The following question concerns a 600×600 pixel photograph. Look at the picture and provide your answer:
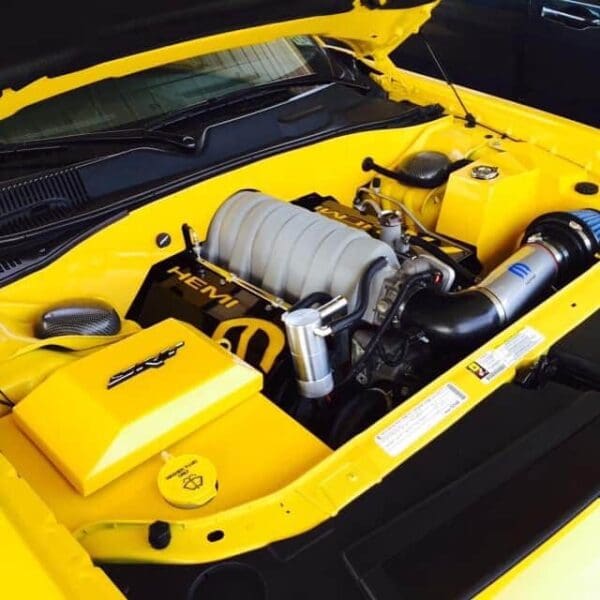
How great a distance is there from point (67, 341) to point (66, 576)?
21.2 inches

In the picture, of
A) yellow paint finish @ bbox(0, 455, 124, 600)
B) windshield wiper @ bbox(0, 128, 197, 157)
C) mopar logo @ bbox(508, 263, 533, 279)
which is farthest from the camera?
windshield wiper @ bbox(0, 128, 197, 157)

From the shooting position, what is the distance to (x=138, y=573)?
3.35 feet

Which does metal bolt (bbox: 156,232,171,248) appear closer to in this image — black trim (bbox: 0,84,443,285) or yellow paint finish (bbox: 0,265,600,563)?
black trim (bbox: 0,84,443,285)

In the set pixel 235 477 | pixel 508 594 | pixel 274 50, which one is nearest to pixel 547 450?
pixel 508 594

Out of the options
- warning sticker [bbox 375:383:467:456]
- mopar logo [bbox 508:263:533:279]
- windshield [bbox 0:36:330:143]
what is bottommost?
warning sticker [bbox 375:383:467:456]

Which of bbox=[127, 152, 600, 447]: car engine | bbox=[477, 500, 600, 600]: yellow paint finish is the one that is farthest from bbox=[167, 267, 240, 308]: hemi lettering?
bbox=[477, 500, 600, 600]: yellow paint finish

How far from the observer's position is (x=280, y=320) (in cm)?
149

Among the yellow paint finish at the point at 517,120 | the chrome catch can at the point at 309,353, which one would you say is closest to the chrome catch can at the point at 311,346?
the chrome catch can at the point at 309,353

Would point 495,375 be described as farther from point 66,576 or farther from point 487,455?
point 66,576

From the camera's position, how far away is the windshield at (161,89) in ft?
5.63

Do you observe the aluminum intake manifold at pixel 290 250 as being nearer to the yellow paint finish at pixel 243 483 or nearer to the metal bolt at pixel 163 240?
the metal bolt at pixel 163 240

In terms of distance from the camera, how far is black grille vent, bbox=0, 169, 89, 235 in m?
1.57

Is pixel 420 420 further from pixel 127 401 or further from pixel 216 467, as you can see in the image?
pixel 127 401

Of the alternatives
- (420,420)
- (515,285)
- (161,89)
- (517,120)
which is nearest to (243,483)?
(420,420)
